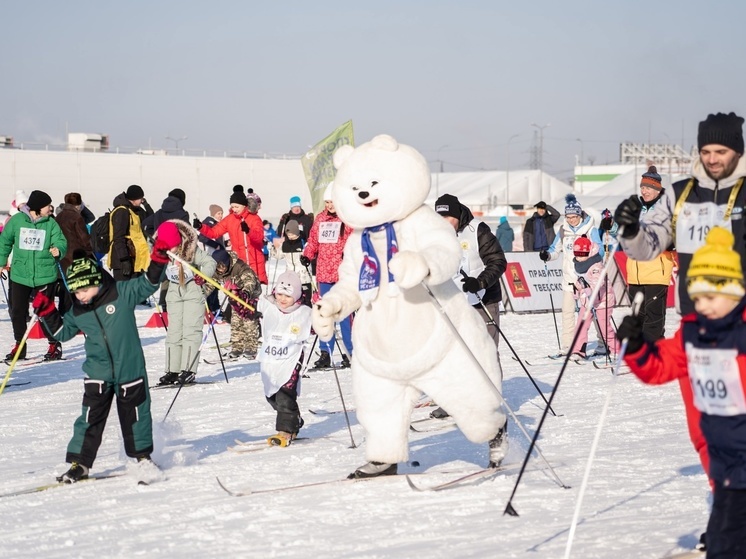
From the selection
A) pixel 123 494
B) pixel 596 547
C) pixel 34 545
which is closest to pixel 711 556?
pixel 596 547

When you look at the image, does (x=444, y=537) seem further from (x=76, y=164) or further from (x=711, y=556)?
(x=76, y=164)

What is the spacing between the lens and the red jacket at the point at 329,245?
10.6 m

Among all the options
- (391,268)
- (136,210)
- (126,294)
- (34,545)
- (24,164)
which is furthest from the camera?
(24,164)

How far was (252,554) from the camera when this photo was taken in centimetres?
459

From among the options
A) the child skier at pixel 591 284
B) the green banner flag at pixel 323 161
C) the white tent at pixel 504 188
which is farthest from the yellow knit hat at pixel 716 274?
the white tent at pixel 504 188

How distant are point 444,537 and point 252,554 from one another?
2.83 ft

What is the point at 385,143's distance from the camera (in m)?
6.09

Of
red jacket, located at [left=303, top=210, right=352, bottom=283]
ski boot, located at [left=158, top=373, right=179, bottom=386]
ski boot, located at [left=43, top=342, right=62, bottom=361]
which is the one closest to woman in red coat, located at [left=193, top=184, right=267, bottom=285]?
ski boot, located at [left=43, top=342, right=62, bottom=361]

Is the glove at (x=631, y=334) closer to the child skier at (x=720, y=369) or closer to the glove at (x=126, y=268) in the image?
the child skier at (x=720, y=369)

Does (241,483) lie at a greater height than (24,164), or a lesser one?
lesser

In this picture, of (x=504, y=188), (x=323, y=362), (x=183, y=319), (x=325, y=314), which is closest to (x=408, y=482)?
(x=325, y=314)

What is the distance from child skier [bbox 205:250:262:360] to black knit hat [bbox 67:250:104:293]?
1.95 meters

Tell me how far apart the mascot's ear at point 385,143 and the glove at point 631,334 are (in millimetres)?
2501

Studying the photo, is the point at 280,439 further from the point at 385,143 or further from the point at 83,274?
the point at 385,143
